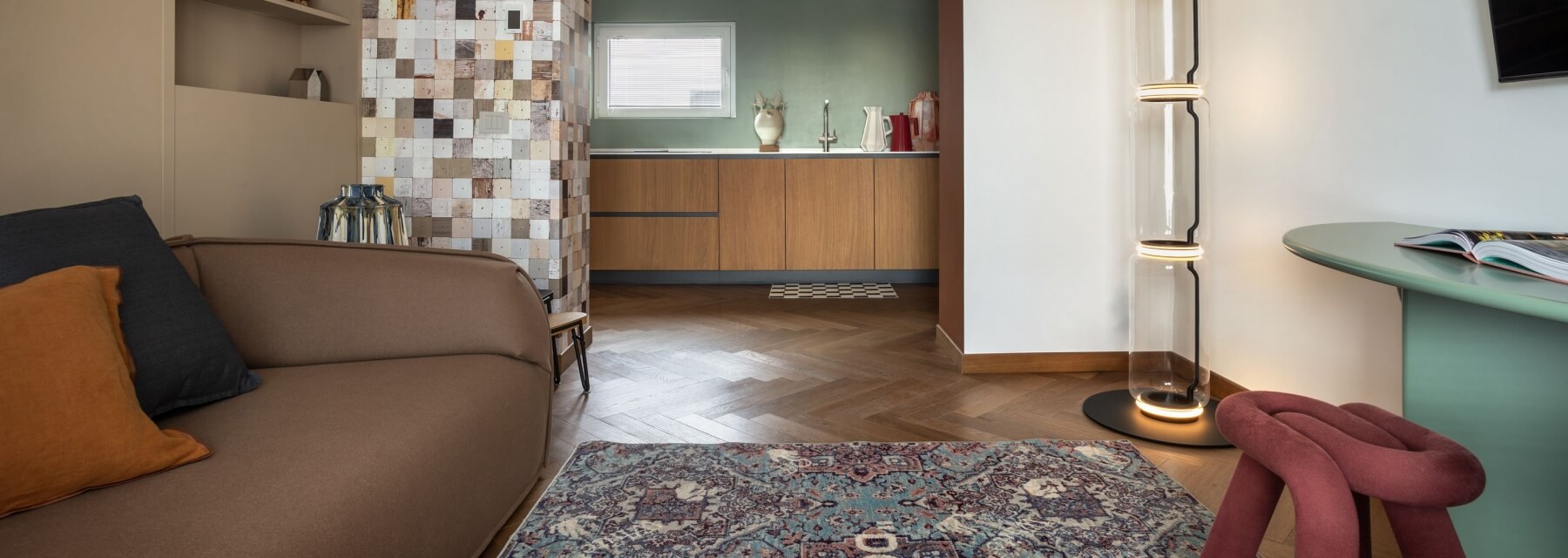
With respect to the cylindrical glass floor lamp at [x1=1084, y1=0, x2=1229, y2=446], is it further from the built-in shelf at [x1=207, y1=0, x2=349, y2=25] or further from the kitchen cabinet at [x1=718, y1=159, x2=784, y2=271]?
the kitchen cabinet at [x1=718, y1=159, x2=784, y2=271]

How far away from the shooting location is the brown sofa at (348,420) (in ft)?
3.63

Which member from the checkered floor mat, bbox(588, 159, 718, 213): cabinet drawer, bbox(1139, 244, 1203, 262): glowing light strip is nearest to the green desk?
bbox(1139, 244, 1203, 262): glowing light strip

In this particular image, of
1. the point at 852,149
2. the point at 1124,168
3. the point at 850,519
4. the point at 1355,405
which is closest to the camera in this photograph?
the point at 1355,405

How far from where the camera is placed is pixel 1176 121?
9.09 ft

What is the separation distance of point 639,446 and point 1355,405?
1.68 metres

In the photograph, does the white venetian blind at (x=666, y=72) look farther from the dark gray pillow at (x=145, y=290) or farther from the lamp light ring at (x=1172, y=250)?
the dark gray pillow at (x=145, y=290)

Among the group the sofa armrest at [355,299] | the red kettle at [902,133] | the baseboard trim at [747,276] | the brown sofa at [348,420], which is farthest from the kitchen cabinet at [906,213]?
the sofa armrest at [355,299]

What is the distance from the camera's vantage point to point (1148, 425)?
273 centimetres

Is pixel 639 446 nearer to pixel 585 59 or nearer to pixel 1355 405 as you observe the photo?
pixel 1355 405

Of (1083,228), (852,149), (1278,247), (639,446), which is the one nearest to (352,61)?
(639,446)

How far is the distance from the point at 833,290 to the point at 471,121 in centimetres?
293

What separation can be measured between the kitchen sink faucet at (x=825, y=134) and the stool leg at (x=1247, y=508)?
5.26 m

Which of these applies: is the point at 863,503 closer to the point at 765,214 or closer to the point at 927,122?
→ the point at 765,214

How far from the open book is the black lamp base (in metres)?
1.00
